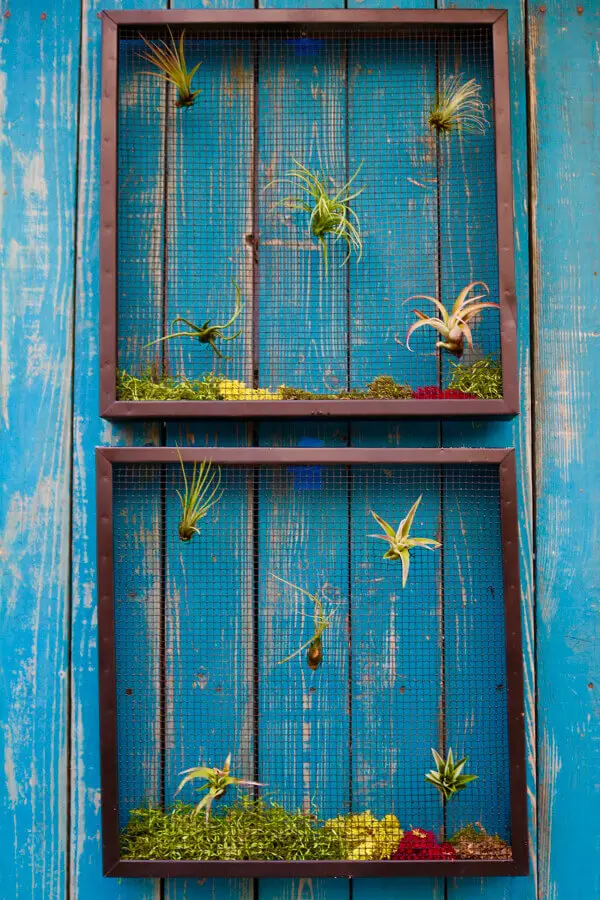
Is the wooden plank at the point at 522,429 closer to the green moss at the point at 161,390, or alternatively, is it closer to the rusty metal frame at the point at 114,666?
the rusty metal frame at the point at 114,666

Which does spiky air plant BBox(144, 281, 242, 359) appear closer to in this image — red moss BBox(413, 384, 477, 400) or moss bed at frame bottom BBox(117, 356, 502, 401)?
moss bed at frame bottom BBox(117, 356, 502, 401)

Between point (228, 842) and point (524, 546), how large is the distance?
0.57 metres

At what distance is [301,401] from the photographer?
99 centimetres

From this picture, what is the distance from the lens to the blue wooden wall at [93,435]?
3.49 ft

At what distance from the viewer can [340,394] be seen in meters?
1.03

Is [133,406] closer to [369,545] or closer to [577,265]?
[369,545]

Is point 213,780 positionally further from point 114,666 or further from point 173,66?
point 173,66

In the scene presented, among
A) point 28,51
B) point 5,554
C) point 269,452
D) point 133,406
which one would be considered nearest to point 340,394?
point 269,452

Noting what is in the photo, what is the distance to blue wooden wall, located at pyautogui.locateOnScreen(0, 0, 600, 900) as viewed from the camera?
106 centimetres

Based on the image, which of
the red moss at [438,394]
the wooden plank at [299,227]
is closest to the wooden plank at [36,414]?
the wooden plank at [299,227]

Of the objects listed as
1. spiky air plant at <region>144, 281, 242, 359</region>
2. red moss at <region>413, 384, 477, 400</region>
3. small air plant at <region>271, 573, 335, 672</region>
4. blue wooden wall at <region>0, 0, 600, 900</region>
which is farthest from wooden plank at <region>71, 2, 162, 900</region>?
red moss at <region>413, 384, 477, 400</region>

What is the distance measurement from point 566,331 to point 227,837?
838 millimetres

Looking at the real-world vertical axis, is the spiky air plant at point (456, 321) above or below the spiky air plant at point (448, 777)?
above

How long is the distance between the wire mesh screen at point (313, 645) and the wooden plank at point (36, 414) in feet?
0.34
